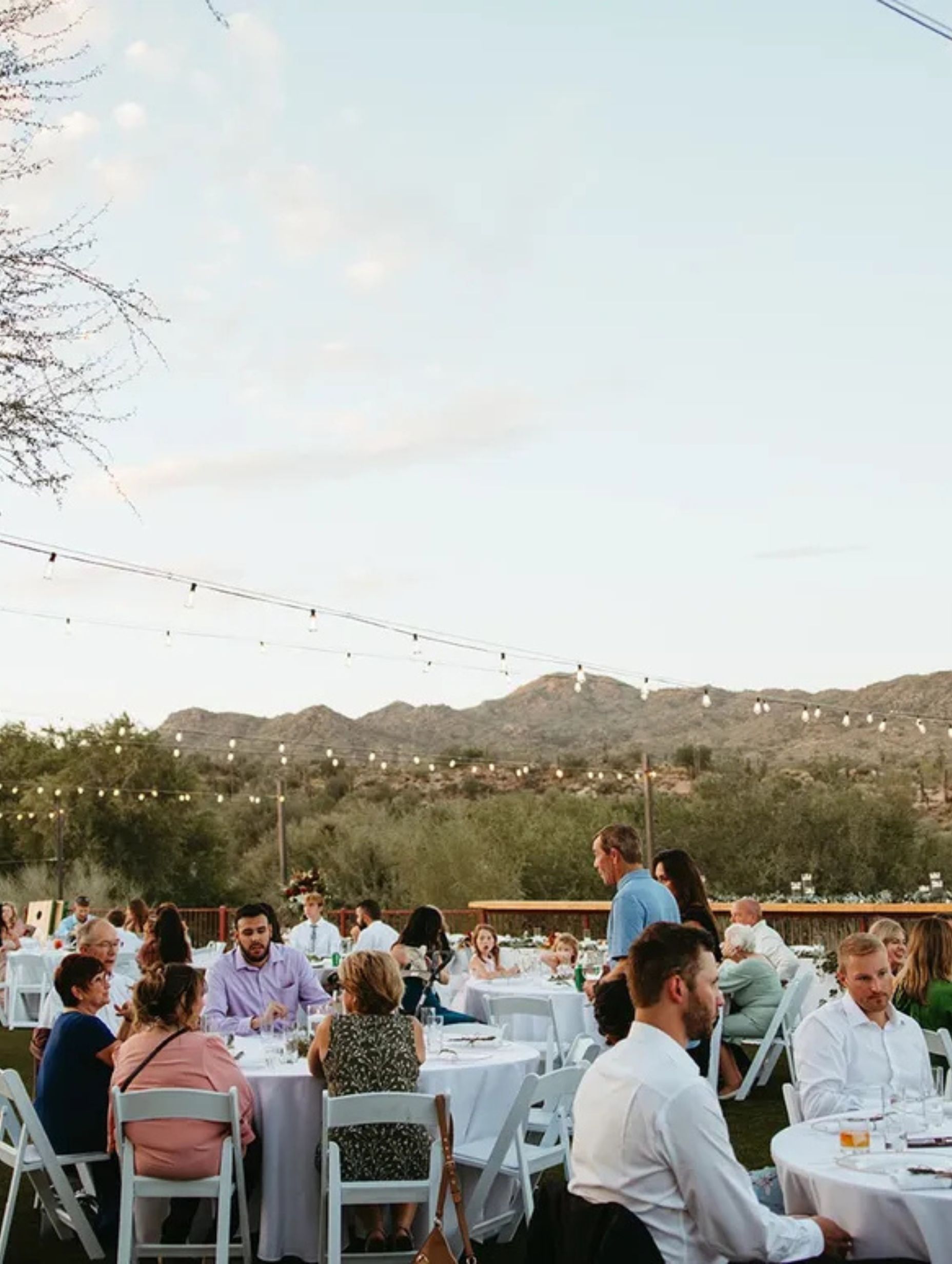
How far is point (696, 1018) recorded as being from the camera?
3.43 m

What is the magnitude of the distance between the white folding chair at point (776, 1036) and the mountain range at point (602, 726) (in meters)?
34.4

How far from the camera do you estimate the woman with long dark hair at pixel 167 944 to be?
24.7 ft

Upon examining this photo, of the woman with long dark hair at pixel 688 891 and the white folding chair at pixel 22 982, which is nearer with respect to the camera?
the woman with long dark hair at pixel 688 891

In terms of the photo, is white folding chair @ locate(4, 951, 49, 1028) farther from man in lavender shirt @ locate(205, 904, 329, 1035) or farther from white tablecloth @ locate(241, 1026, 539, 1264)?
white tablecloth @ locate(241, 1026, 539, 1264)

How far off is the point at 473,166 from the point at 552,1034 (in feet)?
23.4

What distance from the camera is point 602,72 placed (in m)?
10.0

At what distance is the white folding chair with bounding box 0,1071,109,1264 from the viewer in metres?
5.45

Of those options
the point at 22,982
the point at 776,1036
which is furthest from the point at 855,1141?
the point at 22,982

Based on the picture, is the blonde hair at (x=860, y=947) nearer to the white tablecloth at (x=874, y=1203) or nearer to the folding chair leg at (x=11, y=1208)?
the white tablecloth at (x=874, y=1203)

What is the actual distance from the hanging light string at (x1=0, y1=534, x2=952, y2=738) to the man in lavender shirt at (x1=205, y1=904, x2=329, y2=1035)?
14.2 feet

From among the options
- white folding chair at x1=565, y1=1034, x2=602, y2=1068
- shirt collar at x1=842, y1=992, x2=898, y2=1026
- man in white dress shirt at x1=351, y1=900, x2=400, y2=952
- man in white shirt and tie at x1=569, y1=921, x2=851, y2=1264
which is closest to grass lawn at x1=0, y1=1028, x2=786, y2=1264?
white folding chair at x1=565, y1=1034, x2=602, y2=1068

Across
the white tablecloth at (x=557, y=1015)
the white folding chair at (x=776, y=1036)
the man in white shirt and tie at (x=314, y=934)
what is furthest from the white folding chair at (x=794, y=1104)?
the man in white shirt and tie at (x=314, y=934)

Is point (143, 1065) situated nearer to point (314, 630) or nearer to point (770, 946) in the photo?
point (770, 946)

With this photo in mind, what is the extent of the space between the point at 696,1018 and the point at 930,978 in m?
3.38
